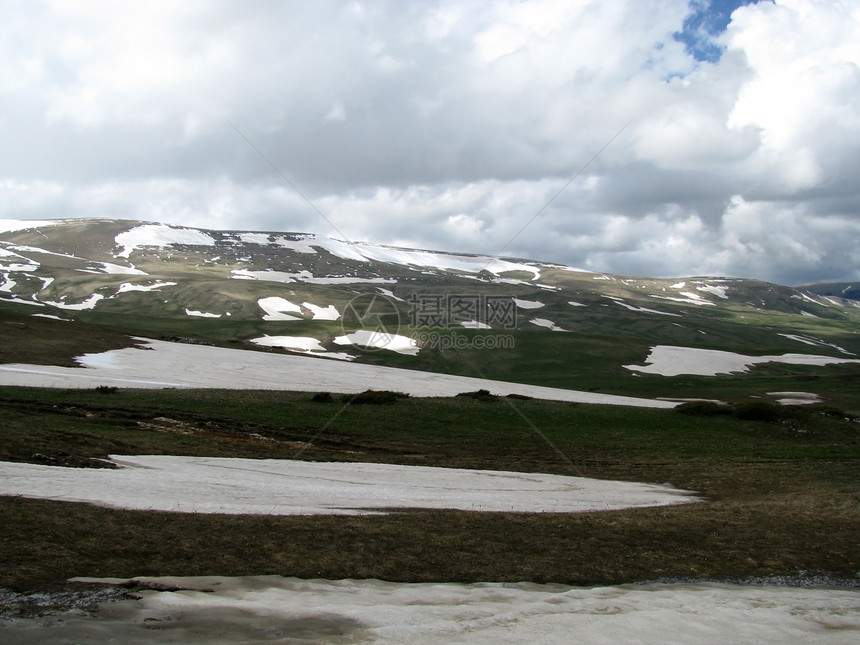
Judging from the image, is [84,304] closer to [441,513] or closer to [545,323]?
[545,323]

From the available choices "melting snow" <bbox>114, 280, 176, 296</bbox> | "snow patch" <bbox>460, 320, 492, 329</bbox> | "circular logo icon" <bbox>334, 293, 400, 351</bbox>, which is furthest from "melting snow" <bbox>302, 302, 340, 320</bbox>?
"melting snow" <bbox>114, 280, 176, 296</bbox>

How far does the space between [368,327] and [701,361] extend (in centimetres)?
6562

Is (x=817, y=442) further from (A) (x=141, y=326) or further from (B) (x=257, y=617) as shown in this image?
(A) (x=141, y=326)

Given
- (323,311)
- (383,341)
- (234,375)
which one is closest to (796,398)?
(234,375)

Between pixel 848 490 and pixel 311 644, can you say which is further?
pixel 848 490

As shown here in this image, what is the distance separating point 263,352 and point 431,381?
2329 cm

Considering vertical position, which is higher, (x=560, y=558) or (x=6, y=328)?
(x=6, y=328)

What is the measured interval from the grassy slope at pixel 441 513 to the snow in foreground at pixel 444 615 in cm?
102

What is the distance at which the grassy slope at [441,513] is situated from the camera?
1313 cm

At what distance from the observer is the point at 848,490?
974 inches

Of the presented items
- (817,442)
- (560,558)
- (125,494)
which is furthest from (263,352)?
(560,558)

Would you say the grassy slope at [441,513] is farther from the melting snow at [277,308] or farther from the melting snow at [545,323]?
the melting snow at [545,323]

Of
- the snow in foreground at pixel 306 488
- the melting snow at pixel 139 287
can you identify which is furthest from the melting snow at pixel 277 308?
the snow in foreground at pixel 306 488

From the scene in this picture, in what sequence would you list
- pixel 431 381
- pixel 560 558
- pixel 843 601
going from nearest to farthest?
pixel 843 601, pixel 560 558, pixel 431 381
